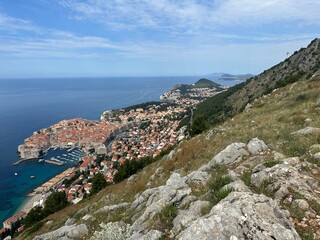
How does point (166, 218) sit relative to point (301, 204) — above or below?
below

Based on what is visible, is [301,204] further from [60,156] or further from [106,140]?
[106,140]

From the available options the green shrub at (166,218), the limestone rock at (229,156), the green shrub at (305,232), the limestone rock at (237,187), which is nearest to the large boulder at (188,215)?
the green shrub at (166,218)

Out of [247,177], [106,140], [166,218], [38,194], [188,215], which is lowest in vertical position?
[106,140]

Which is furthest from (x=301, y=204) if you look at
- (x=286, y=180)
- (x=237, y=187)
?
(x=237, y=187)

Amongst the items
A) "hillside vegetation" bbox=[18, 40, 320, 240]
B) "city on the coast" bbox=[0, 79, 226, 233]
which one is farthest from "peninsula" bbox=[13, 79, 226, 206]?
"hillside vegetation" bbox=[18, 40, 320, 240]

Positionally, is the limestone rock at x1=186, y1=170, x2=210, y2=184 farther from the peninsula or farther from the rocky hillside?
the peninsula

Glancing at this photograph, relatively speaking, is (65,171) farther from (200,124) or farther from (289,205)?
(289,205)
